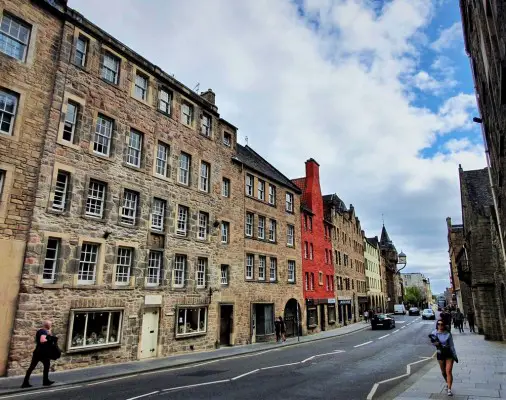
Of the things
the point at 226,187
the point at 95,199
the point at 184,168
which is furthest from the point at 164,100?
the point at 95,199

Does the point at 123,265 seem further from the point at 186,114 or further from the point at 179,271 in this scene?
the point at 186,114

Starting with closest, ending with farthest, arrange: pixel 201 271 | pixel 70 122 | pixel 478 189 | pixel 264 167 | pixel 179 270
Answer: pixel 70 122 → pixel 179 270 → pixel 201 271 → pixel 478 189 → pixel 264 167

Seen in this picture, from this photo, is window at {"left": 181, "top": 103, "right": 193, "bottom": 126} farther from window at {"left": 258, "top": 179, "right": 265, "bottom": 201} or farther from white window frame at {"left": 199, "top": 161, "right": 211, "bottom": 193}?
window at {"left": 258, "top": 179, "right": 265, "bottom": 201}

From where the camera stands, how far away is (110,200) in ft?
53.8

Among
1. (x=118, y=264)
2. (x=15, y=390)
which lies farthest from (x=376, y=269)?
(x=15, y=390)

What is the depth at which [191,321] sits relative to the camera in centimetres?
2000

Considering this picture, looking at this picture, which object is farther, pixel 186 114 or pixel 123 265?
pixel 186 114

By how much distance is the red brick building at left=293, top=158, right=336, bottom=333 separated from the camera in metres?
33.9

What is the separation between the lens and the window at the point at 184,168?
69.3ft

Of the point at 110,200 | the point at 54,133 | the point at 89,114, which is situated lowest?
the point at 110,200

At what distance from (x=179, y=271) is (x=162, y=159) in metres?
6.41

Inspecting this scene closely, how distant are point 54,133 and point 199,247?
392 inches

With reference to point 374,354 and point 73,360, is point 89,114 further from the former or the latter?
point 374,354

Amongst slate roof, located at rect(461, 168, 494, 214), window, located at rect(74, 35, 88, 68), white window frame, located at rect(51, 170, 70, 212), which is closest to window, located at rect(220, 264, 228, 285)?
white window frame, located at rect(51, 170, 70, 212)
